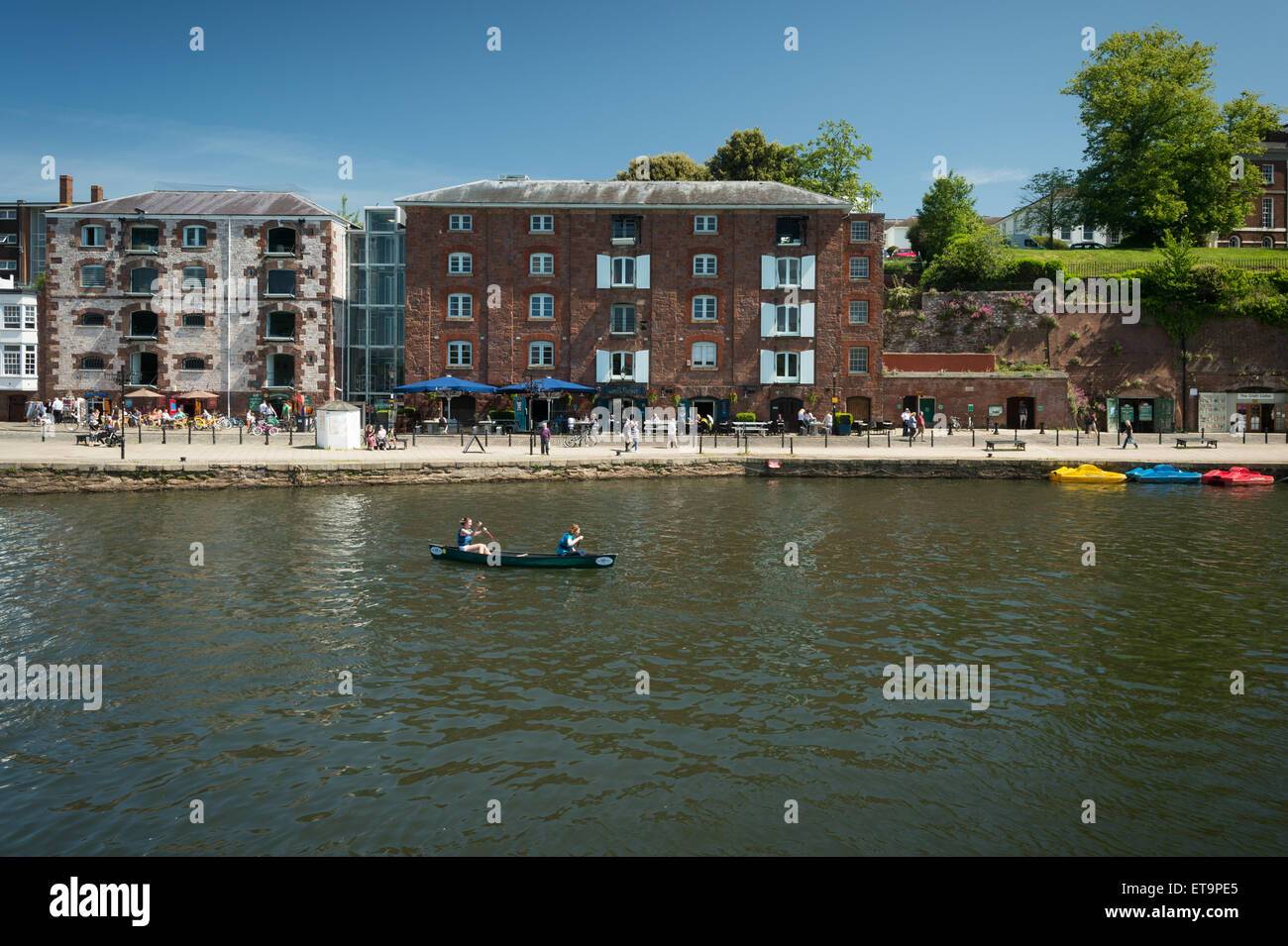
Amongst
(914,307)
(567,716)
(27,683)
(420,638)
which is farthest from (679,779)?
(914,307)

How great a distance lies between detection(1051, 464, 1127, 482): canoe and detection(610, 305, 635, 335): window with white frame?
2699cm

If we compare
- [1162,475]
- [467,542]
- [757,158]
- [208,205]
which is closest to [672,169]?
[757,158]

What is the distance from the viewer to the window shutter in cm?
5766

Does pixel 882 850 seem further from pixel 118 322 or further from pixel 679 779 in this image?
pixel 118 322

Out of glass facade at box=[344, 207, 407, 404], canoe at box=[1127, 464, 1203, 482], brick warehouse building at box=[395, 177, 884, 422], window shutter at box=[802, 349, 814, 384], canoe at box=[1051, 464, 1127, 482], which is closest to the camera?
canoe at box=[1127, 464, 1203, 482]

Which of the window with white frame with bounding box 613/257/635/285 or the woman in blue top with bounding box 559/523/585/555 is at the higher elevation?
the window with white frame with bounding box 613/257/635/285

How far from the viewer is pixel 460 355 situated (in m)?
57.5

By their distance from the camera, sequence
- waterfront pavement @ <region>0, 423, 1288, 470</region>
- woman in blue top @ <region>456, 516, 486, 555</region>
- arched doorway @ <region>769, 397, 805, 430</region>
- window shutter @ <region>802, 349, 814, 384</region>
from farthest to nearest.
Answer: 1. arched doorway @ <region>769, 397, 805, 430</region>
2. window shutter @ <region>802, 349, 814, 384</region>
3. waterfront pavement @ <region>0, 423, 1288, 470</region>
4. woman in blue top @ <region>456, 516, 486, 555</region>

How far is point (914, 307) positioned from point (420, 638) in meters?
56.1

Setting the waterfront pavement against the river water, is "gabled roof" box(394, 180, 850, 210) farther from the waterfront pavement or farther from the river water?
the river water

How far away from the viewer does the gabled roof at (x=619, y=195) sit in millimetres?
56625

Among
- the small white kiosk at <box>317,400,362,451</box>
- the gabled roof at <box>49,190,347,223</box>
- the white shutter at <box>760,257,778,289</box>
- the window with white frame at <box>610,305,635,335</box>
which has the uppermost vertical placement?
the gabled roof at <box>49,190,347,223</box>

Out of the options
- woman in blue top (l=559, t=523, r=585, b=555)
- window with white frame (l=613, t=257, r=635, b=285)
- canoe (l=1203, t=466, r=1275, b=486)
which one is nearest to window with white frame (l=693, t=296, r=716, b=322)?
window with white frame (l=613, t=257, r=635, b=285)

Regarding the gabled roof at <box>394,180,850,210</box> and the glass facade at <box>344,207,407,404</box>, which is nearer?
the gabled roof at <box>394,180,850,210</box>
